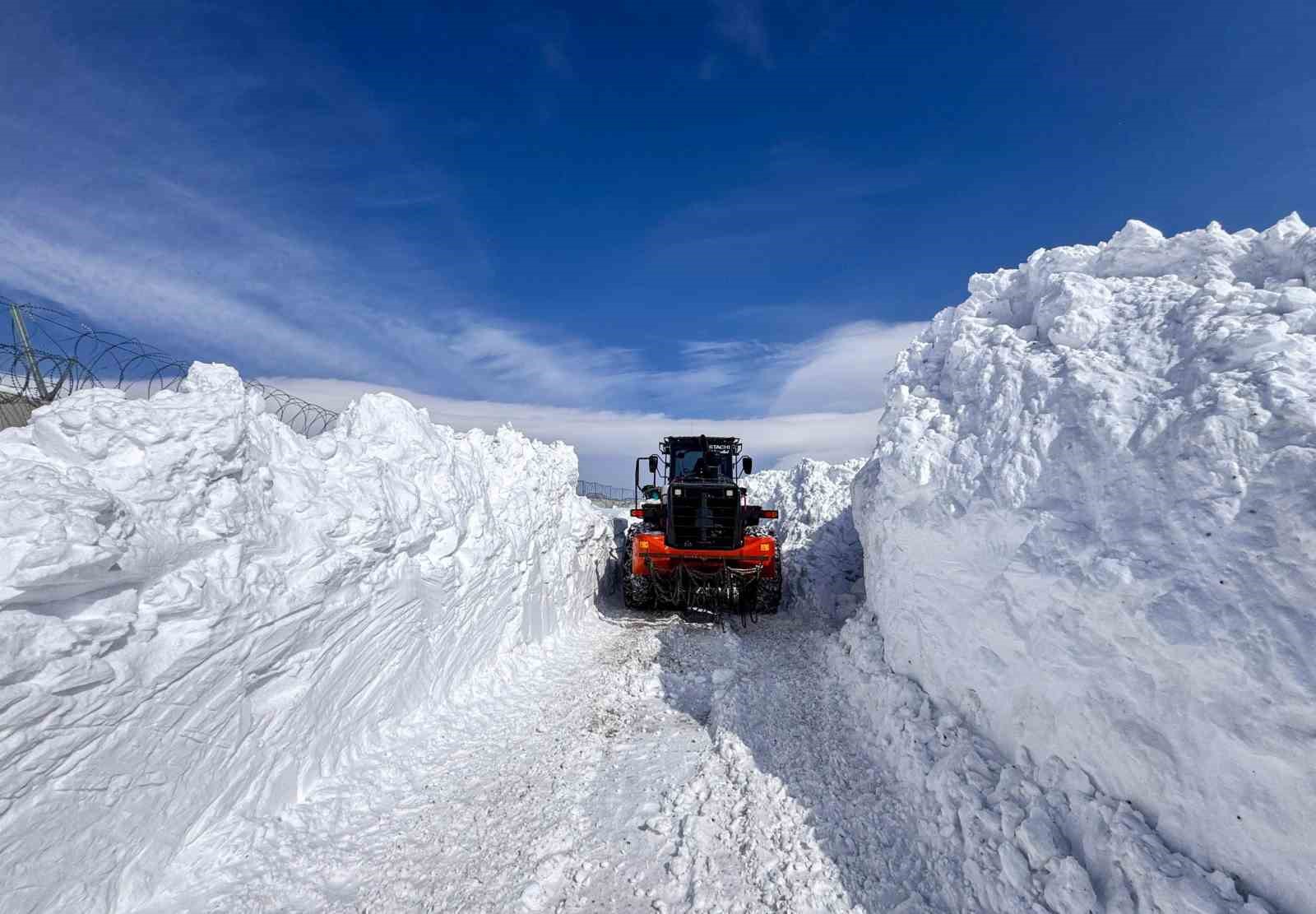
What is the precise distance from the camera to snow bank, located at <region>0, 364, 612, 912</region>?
2.77 meters

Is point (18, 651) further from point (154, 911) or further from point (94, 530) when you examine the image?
point (154, 911)

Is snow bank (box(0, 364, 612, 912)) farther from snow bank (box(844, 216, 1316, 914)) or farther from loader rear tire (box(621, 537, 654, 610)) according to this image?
snow bank (box(844, 216, 1316, 914))

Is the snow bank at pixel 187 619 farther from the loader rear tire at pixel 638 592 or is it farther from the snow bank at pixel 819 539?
the snow bank at pixel 819 539

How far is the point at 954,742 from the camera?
14.5 ft

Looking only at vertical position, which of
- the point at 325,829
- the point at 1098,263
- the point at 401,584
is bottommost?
the point at 325,829

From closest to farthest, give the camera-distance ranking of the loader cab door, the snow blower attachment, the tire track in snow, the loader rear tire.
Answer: the tire track in snow < the snow blower attachment < the loader rear tire < the loader cab door

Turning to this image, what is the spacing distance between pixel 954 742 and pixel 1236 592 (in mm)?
2266

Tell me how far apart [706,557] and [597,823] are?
6378mm

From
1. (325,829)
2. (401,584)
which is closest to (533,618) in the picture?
(401,584)

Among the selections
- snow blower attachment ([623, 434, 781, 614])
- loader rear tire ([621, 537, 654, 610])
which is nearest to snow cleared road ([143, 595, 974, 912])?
snow blower attachment ([623, 434, 781, 614])

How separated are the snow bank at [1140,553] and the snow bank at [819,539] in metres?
5.10

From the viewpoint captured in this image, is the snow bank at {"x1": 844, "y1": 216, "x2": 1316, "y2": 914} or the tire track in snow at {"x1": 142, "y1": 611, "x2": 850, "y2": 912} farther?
the tire track in snow at {"x1": 142, "y1": 611, "x2": 850, "y2": 912}

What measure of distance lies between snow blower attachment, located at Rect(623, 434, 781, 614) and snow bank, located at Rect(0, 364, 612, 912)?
15.6ft

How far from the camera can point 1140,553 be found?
336cm
